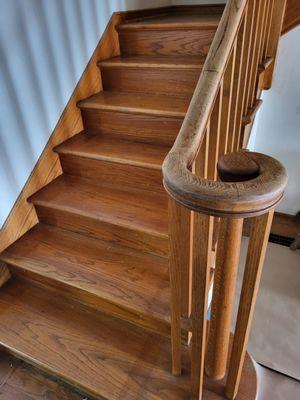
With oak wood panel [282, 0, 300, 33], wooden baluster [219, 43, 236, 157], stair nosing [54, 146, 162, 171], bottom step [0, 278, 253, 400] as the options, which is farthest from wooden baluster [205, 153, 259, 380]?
oak wood panel [282, 0, 300, 33]

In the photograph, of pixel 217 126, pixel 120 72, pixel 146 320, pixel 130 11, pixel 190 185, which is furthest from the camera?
pixel 130 11

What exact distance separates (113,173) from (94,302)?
687 mm

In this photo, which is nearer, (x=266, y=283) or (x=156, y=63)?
(x=156, y=63)

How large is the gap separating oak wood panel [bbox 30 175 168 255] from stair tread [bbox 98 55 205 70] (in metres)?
0.74

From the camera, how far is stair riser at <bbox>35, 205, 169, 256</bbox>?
1369 mm

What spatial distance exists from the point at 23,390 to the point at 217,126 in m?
1.34

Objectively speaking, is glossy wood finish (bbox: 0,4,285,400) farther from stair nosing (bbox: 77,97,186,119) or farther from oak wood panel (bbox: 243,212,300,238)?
oak wood panel (bbox: 243,212,300,238)

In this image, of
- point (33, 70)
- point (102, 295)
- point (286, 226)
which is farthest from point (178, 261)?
point (286, 226)

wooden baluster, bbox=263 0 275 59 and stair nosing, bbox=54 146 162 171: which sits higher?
wooden baluster, bbox=263 0 275 59

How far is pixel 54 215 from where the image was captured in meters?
1.60

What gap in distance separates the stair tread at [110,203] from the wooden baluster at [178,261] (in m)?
0.42

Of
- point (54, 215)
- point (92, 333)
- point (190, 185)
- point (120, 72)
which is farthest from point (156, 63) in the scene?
point (92, 333)

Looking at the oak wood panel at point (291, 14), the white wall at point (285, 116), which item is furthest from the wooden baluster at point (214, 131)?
the white wall at point (285, 116)

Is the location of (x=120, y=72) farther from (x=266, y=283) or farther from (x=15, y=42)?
(x=266, y=283)
